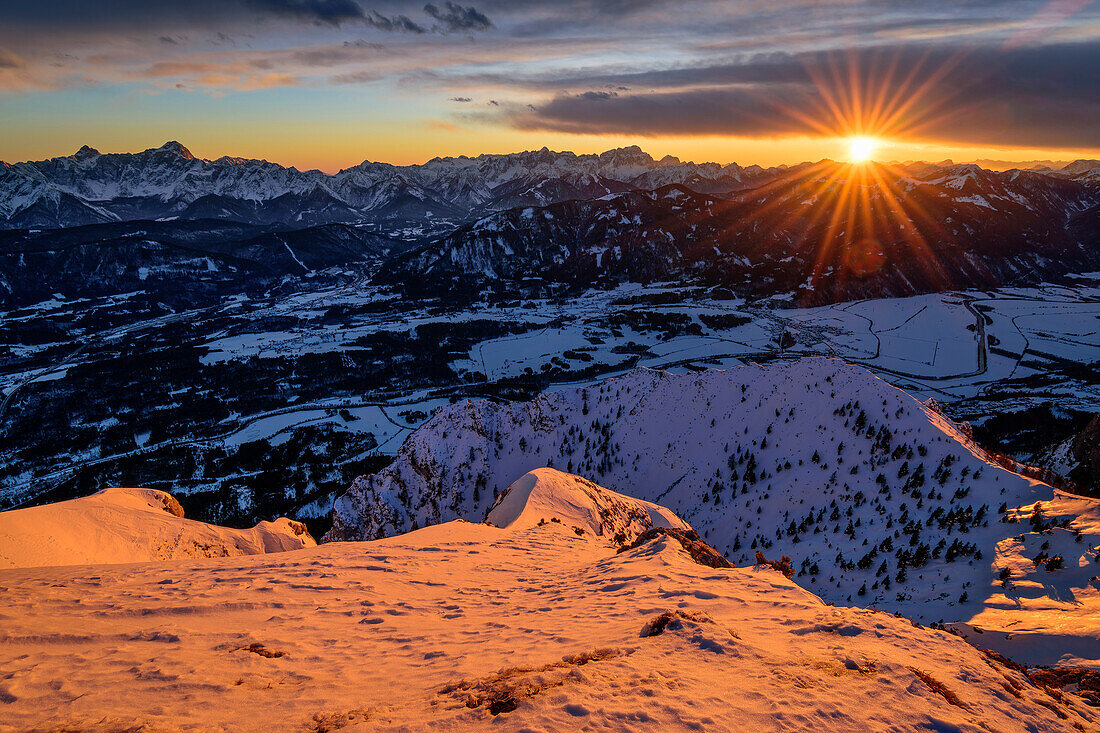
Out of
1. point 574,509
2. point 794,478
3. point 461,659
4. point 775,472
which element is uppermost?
point 461,659

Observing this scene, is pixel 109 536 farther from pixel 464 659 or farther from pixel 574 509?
pixel 574 509

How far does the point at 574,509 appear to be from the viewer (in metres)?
41.5

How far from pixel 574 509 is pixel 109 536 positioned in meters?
31.0

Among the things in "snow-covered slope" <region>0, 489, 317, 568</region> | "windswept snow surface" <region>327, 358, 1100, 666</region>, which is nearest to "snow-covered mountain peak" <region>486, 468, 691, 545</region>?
"windswept snow surface" <region>327, 358, 1100, 666</region>

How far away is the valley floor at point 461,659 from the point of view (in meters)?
9.91

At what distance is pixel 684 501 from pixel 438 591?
41.6m

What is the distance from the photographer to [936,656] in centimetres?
1415

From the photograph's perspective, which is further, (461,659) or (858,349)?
(858,349)

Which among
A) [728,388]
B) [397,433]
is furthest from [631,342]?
[728,388]

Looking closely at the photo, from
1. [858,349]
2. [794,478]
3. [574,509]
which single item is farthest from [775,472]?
[858,349]

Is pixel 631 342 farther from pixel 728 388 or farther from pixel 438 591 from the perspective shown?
pixel 438 591

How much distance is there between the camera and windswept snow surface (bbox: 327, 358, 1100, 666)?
27.3 meters

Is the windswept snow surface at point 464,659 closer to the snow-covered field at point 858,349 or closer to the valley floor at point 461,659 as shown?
the valley floor at point 461,659

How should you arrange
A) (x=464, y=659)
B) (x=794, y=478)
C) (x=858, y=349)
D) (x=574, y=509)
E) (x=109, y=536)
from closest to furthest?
(x=464, y=659)
(x=109, y=536)
(x=574, y=509)
(x=794, y=478)
(x=858, y=349)
